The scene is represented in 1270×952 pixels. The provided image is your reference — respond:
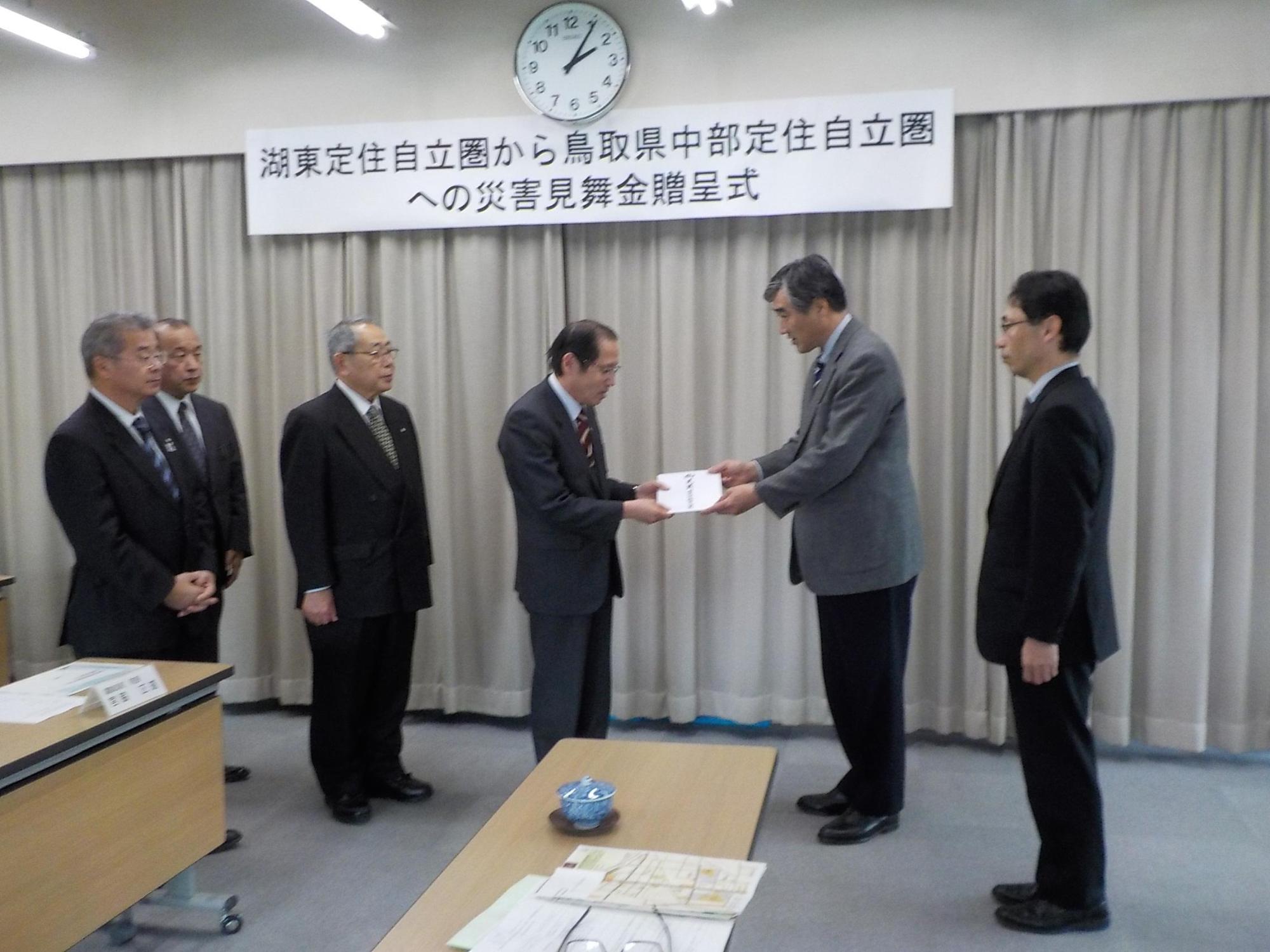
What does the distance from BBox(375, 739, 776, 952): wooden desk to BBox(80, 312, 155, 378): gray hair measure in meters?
1.70

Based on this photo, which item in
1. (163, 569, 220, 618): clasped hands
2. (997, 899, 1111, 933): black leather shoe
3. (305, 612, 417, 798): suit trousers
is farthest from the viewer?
(305, 612, 417, 798): suit trousers

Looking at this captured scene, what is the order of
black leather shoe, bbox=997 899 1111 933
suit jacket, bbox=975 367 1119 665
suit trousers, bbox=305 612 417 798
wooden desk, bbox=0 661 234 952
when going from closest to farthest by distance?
wooden desk, bbox=0 661 234 952
suit jacket, bbox=975 367 1119 665
black leather shoe, bbox=997 899 1111 933
suit trousers, bbox=305 612 417 798

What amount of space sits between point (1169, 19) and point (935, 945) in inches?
125

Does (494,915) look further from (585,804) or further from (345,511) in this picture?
(345,511)

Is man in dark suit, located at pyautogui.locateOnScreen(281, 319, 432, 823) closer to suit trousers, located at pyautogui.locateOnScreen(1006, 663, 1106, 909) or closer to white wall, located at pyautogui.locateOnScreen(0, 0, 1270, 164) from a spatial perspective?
white wall, located at pyautogui.locateOnScreen(0, 0, 1270, 164)

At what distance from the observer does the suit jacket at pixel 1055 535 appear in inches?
90.0

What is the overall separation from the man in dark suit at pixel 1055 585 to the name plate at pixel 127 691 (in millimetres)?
1981

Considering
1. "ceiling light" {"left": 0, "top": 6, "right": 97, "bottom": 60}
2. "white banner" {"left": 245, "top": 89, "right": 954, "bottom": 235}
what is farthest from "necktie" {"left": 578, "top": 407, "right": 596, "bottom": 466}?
"ceiling light" {"left": 0, "top": 6, "right": 97, "bottom": 60}

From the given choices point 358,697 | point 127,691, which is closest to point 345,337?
point 358,697

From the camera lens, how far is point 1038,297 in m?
2.40

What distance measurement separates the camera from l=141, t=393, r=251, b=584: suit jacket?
3.22 m

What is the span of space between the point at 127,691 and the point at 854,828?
81.8 inches

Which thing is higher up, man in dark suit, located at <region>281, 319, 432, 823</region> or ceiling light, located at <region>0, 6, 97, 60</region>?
ceiling light, located at <region>0, 6, 97, 60</region>

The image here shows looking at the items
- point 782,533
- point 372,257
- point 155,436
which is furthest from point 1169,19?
point 155,436
